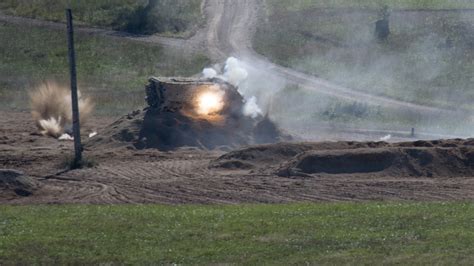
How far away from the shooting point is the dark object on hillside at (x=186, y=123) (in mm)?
38781

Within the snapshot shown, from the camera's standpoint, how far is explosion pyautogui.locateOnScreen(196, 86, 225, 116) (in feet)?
131

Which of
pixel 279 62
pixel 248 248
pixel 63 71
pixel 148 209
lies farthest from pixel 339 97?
pixel 248 248

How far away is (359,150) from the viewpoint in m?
31.4

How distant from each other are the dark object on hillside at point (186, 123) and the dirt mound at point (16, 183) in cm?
1021

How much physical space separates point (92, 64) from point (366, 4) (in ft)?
75.2

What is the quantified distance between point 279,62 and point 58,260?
47.5 metres

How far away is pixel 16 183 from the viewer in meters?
27.9

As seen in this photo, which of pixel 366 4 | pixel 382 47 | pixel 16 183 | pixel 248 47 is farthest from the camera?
pixel 366 4

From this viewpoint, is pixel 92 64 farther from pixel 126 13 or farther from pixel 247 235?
pixel 247 235

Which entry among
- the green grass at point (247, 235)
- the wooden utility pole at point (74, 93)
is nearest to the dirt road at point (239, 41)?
the wooden utility pole at point (74, 93)

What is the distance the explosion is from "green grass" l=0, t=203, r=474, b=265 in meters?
16.0

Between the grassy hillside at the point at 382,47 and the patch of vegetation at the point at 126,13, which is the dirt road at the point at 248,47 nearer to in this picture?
the grassy hillside at the point at 382,47

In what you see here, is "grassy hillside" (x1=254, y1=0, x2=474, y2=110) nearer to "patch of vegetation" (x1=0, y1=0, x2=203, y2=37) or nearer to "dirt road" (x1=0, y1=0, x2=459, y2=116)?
"dirt road" (x1=0, y1=0, x2=459, y2=116)

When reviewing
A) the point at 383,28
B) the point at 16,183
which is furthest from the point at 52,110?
the point at 383,28
